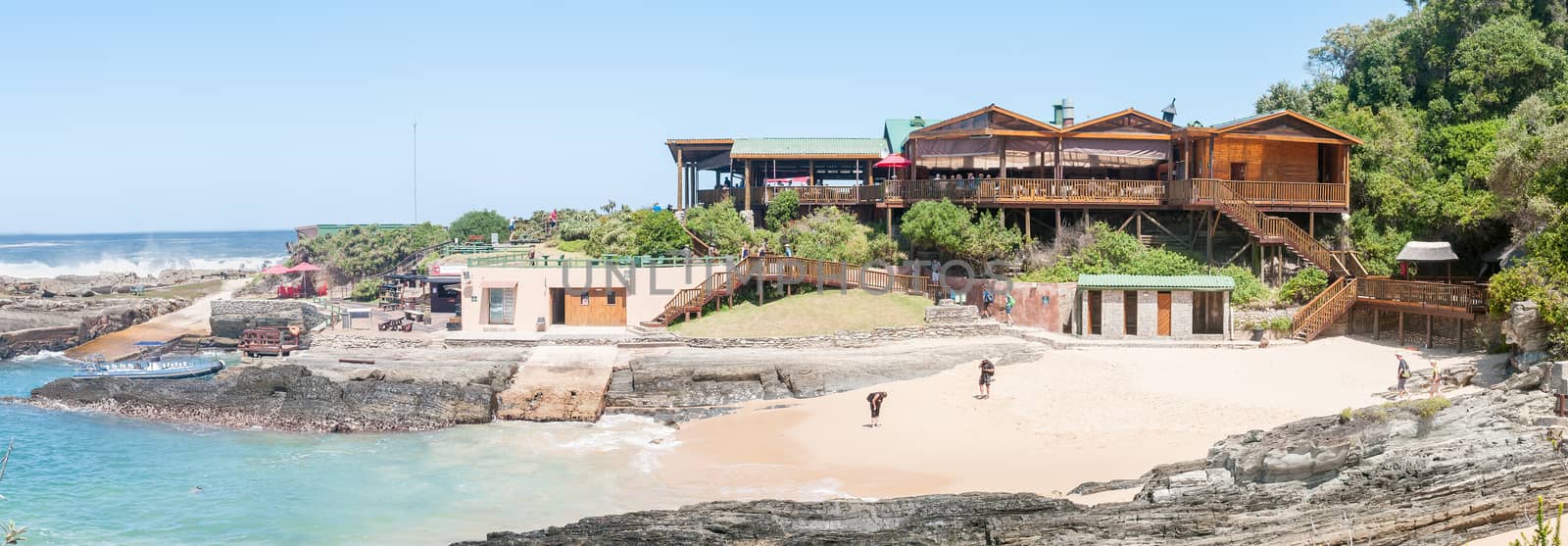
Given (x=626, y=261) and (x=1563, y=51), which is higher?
(x=1563, y=51)

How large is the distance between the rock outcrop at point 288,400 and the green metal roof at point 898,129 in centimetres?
2172

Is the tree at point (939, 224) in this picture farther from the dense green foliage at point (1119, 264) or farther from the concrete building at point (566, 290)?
the concrete building at point (566, 290)

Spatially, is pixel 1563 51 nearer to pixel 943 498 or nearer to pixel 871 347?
pixel 871 347

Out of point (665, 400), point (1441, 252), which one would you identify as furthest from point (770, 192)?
point (1441, 252)

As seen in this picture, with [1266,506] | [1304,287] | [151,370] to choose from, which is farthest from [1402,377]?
[151,370]

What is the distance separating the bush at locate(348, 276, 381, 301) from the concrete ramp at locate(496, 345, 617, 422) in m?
20.7

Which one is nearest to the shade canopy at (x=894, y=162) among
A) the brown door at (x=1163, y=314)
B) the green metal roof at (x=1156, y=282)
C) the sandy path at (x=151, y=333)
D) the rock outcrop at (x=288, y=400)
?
the green metal roof at (x=1156, y=282)

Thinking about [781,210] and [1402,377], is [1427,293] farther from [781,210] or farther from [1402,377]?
[781,210]

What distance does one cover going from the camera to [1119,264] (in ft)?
107

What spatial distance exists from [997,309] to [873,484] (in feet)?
46.3

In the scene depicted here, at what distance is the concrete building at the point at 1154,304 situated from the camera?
2967cm

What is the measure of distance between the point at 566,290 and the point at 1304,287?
2200 centimetres

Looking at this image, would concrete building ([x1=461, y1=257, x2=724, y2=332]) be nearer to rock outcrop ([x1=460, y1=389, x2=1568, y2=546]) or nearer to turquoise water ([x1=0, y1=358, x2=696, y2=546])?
turquoise water ([x1=0, y1=358, x2=696, y2=546])

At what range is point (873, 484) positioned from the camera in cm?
1939
